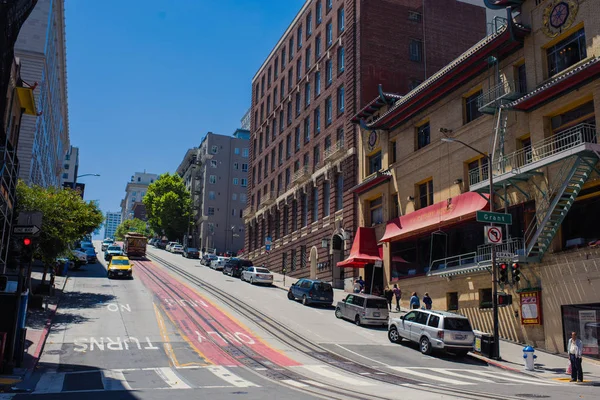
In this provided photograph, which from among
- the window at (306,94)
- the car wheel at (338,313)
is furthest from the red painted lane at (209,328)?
the window at (306,94)

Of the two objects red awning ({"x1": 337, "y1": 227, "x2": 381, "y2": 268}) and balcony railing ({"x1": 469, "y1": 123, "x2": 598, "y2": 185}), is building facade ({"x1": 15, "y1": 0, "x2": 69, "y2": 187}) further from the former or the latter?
balcony railing ({"x1": 469, "y1": 123, "x2": 598, "y2": 185})

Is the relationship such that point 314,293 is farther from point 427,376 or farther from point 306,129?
point 306,129

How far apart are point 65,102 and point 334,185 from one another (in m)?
49.8

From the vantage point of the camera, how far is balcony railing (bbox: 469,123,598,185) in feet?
78.9

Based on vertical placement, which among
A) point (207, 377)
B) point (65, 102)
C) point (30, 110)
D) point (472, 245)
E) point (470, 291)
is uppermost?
point (65, 102)

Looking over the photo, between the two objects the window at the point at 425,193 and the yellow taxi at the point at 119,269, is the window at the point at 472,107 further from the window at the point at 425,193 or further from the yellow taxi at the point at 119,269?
the yellow taxi at the point at 119,269

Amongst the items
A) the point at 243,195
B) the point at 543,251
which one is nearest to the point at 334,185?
the point at 543,251

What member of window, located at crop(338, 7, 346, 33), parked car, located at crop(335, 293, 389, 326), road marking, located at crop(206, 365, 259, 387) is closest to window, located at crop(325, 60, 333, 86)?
window, located at crop(338, 7, 346, 33)

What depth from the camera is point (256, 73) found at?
78.8 meters

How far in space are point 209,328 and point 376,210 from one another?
19444 millimetres

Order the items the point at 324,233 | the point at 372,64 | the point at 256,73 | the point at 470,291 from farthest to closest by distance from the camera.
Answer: the point at 256,73
the point at 324,233
the point at 372,64
the point at 470,291

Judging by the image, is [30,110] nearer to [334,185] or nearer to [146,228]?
Answer: [334,185]

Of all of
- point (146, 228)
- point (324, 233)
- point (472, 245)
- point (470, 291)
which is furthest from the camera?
point (146, 228)

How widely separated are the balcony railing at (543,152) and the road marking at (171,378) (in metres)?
17.4
